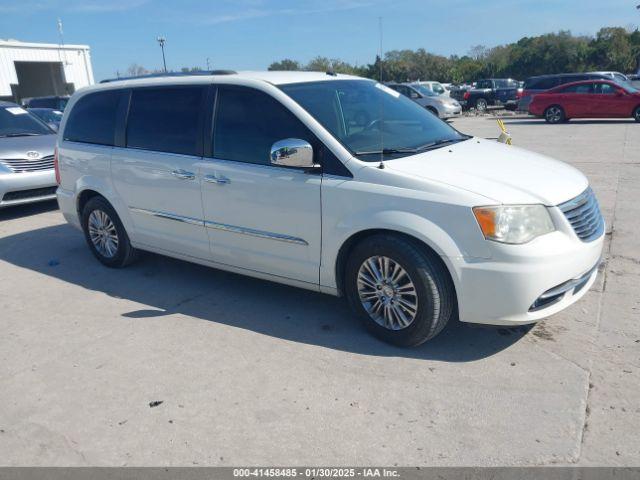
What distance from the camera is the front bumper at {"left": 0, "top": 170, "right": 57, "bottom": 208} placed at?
820cm

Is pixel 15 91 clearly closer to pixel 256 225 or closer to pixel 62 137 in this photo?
pixel 62 137

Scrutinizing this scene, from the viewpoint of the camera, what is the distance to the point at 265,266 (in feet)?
15.0

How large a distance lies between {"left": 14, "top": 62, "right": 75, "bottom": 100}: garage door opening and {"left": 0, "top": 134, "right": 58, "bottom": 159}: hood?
3871 centimetres

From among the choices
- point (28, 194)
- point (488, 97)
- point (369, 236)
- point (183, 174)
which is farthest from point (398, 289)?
point (488, 97)

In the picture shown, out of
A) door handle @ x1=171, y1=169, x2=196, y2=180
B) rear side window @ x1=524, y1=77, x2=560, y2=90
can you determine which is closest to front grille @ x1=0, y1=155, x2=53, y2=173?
door handle @ x1=171, y1=169, x2=196, y2=180

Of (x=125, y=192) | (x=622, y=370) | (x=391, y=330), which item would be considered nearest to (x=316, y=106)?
(x=391, y=330)

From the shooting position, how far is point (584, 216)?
387 centimetres

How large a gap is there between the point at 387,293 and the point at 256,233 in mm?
1196

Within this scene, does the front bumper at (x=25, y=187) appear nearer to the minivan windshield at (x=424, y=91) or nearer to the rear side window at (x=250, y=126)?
the rear side window at (x=250, y=126)

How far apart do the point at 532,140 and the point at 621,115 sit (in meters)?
5.87

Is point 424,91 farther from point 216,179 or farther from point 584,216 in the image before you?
point 584,216

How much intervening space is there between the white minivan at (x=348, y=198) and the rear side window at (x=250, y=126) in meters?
0.01

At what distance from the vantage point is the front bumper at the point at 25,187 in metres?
8.20

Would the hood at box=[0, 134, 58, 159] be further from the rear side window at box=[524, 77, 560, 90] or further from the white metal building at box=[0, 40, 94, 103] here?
the white metal building at box=[0, 40, 94, 103]
